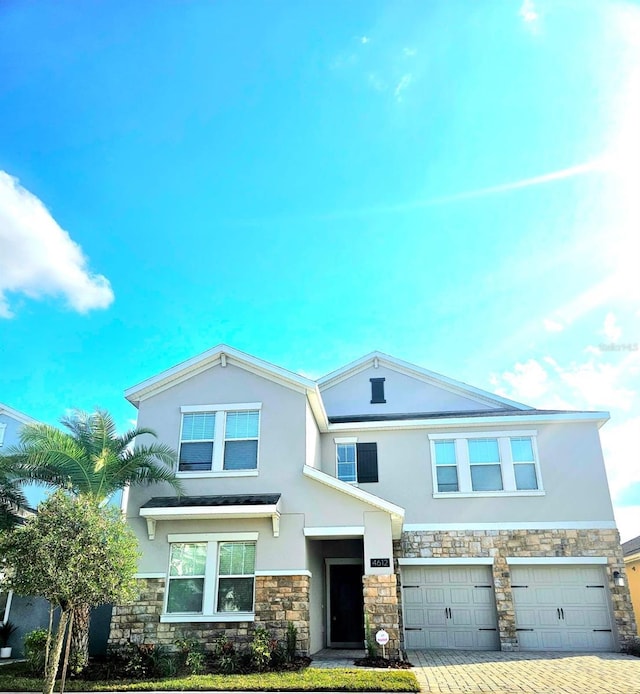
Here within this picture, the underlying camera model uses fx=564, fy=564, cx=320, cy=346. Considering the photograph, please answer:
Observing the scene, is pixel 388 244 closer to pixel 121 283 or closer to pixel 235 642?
pixel 121 283

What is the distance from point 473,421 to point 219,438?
24.6 feet

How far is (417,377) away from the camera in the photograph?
64.5 feet

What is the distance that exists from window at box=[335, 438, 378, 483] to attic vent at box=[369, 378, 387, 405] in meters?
2.45

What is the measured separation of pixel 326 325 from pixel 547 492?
8.04 meters

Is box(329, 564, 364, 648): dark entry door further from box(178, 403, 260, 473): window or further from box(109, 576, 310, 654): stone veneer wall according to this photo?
box(178, 403, 260, 473): window

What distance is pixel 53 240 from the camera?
48.5 feet

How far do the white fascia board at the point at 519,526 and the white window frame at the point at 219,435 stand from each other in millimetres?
5375

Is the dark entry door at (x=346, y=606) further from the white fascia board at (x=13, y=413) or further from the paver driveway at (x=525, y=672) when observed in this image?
the white fascia board at (x=13, y=413)

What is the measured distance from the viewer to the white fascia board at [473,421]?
16.4m

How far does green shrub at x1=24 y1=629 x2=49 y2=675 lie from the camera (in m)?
11.7

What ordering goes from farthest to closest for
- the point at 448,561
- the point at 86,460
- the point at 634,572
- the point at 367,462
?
the point at 634,572, the point at 367,462, the point at 448,561, the point at 86,460

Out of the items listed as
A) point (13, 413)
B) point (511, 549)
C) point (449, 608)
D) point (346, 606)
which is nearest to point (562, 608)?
point (511, 549)

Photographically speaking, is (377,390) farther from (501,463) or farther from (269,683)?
(269,683)

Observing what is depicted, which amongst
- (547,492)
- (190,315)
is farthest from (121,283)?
(547,492)
